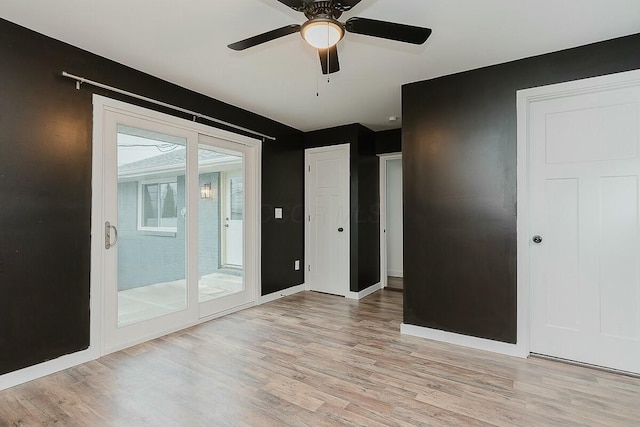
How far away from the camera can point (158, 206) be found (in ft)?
10.4

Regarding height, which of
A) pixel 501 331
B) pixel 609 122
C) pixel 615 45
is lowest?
Answer: pixel 501 331

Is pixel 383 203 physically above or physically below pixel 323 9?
below

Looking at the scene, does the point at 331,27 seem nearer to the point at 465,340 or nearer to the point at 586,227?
the point at 586,227

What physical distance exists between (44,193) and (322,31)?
2.31 meters

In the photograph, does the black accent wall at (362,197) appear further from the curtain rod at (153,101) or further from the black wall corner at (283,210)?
the curtain rod at (153,101)

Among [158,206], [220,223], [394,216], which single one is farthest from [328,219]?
[158,206]

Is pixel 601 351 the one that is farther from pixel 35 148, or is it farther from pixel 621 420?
pixel 35 148

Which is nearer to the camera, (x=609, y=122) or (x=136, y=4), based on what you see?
(x=136, y=4)

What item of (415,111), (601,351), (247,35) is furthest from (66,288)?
(601,351)

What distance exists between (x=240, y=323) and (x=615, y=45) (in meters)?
4.11

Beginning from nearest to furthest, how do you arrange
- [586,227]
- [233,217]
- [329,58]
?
[329,58] < [586,227] < [233,217]

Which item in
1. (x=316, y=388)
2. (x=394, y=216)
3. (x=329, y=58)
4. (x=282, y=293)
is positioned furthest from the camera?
(x=394, y=216)

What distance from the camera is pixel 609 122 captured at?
245 centimetres

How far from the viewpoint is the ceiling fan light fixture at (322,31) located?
5.55 feet
